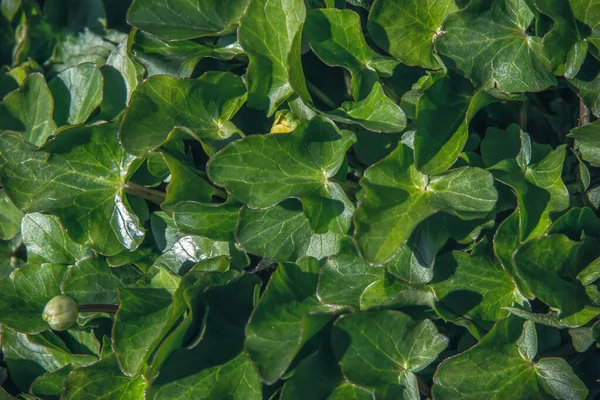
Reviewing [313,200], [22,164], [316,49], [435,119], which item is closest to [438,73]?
[435,119]

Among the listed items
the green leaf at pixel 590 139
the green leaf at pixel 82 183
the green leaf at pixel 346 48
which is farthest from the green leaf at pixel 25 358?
the green leaf at pixel 590 139

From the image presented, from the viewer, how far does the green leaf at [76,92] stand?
1.84m

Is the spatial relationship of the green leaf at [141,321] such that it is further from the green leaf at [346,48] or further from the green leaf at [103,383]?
the green leaf at [346,48]

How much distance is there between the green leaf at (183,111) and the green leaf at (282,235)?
0.21 metres

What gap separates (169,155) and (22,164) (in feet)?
1.42

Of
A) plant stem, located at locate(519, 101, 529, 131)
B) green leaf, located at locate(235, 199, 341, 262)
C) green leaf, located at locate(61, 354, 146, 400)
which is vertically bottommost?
green leaf, located at locate(61, 354, 146, 400)

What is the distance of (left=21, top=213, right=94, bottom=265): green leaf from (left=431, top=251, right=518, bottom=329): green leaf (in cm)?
96

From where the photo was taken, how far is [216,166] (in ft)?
4.52

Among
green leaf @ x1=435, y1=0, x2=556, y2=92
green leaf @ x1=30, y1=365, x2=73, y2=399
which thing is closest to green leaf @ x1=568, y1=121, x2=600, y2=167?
green leaf @ x1=435, y1=0, x2=556, y2=92

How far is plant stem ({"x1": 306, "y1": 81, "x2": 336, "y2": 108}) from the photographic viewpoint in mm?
1666

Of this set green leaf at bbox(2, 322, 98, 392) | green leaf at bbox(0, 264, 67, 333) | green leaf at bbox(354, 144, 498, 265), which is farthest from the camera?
green leaf at bbox(2, 322, 98, 392)

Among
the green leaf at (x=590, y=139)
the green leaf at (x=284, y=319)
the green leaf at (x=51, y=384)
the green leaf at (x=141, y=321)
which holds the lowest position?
the green leaf at (x=51, y=384)

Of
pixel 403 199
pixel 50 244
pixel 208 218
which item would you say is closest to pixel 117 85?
pixel 50 244

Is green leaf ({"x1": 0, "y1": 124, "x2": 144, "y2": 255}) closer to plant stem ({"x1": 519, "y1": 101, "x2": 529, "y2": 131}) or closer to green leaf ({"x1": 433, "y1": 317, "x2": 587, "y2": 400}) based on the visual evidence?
green leaf ({"x1": 433, "y1": 317, "x2": 587, "y2": 400})
